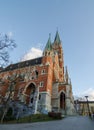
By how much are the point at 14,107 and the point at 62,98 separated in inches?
644

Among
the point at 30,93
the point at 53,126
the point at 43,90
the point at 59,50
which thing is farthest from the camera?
the point at 59,50

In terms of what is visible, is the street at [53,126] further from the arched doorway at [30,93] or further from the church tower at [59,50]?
the church tower at [59,50]

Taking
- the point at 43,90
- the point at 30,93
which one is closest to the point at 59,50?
the point at 30,93

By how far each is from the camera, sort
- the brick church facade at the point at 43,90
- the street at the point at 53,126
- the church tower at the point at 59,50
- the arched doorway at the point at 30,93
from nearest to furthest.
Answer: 1. the street at the point at 53,126
2. the brick church facade at the point at 43,90
3. the arched doorway at the point at 30,93
4. the church tower at the point at 59,50

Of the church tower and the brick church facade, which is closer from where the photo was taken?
the brick church facade

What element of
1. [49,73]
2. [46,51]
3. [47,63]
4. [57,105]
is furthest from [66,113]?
[46,51]

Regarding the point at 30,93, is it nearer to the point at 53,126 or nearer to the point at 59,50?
the point at 59,50

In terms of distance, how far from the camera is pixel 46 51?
171 ft

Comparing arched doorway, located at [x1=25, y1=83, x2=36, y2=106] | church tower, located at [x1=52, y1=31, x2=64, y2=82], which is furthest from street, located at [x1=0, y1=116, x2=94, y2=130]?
church tower, located at [x1=52, y1=31, x2=64, y2=82]

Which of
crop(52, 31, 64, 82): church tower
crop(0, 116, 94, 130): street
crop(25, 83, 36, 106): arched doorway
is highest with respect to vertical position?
crop(52, 31, 64, 82): church tower

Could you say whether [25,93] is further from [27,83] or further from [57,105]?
[57,105]

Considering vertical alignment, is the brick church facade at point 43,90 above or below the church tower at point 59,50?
below

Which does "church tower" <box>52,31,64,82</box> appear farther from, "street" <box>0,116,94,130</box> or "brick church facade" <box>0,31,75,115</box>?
"street" <box>0,116,94,130</box>

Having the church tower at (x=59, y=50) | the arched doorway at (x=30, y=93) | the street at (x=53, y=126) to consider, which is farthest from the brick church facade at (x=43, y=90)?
the street at (x=53, y=126)
